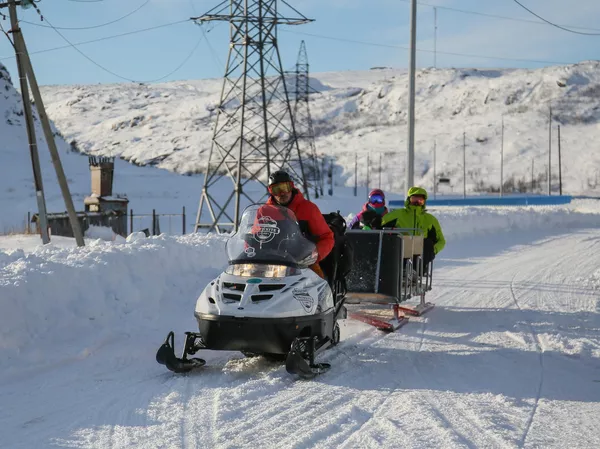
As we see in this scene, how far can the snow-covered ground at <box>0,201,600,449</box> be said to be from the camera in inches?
215

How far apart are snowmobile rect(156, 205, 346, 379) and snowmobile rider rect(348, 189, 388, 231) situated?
170 inches

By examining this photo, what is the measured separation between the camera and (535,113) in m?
117

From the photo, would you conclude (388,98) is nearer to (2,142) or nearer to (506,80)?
(506,80)

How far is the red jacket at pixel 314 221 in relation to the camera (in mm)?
8266

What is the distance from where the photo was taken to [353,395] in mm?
6523

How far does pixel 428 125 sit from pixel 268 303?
4726 inches

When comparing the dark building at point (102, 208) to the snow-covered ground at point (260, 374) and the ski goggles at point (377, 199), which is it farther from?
the ski goggles at point (377, 199)

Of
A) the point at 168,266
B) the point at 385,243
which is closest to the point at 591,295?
the point at 385,243

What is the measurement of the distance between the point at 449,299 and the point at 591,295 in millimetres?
2582

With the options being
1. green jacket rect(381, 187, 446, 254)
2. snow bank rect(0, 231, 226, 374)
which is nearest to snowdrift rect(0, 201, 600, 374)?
snow bank rect(0, 231, 226, 374)

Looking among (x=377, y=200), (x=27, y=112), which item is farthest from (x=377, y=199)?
(x=27, y=112)

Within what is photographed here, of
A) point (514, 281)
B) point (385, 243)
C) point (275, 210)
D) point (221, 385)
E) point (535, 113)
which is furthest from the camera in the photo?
point (535, 113)

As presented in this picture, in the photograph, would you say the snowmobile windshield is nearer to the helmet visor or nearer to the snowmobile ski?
the snowmobile ski

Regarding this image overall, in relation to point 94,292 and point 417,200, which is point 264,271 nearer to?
point 94,292
